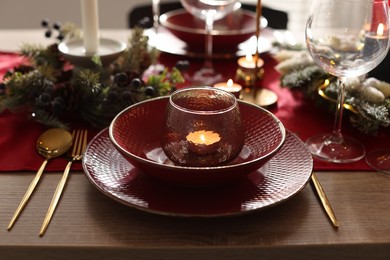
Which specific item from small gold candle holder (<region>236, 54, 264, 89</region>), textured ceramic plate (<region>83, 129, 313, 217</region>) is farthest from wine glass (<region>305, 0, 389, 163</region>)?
small gold candle holder (<region>236, 54, 264, 89</region>)

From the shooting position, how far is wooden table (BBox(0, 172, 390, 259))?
0.69 meters

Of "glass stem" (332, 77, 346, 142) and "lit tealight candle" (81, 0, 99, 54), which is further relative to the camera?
"lit tealight candle" (81, 0, 99, 54)

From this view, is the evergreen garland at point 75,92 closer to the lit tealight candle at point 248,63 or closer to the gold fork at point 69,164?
the gold fork at point 69,164

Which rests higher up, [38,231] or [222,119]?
[222,119]

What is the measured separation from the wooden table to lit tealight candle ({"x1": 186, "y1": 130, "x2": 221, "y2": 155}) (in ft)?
0.35

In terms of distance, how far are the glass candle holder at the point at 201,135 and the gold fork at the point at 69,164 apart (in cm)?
15

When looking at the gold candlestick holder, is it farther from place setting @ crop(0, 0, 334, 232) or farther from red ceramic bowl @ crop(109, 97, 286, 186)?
red ceramic bowl @ crop(109, 97, 286, 186)

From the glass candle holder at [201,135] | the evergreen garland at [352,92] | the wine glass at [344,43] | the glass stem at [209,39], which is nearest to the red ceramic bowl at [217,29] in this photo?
the glass stem at [209,39]

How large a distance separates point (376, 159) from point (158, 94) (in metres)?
0.39

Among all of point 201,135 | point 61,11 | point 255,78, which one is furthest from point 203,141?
point 61,11

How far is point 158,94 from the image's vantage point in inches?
41.1

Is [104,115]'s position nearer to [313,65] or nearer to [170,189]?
[170,189]

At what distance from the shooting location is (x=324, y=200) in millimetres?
784

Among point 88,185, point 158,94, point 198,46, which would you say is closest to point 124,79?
point 158,94
